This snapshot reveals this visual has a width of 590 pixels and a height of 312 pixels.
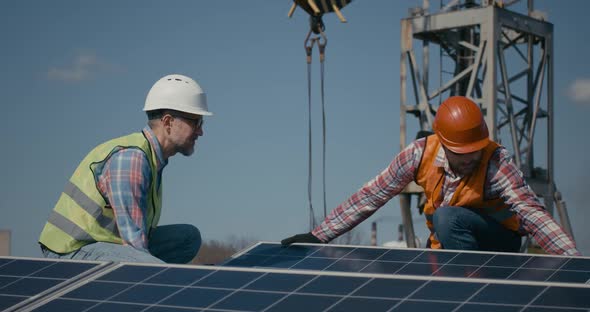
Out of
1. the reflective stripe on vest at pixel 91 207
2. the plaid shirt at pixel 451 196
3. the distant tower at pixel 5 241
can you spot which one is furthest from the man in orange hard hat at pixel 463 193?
the distant tower at pixel 5 241

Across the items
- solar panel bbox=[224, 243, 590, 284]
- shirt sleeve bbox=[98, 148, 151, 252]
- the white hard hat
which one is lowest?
solar panel bbox=[224, 243, 590, 284]

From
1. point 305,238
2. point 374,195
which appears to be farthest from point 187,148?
point 374,195

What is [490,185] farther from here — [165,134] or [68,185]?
[68,185]

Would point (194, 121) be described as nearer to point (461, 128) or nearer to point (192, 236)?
point (192, 236)

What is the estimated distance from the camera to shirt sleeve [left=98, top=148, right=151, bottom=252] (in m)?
5.45

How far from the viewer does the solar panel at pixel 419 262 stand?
18.2ft

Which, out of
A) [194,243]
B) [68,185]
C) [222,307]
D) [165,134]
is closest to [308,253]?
[194,243]

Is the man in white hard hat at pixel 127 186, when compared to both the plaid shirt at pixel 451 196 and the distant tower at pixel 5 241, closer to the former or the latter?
the plaid shirt at pixel 451 196

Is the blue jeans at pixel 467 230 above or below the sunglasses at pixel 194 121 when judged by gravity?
below

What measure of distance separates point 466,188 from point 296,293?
10.9 feet

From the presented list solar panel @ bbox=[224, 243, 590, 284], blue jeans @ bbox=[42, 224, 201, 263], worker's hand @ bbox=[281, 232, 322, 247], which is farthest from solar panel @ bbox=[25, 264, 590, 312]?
worker's hand @ bbox=[281, 232, 322, 247]

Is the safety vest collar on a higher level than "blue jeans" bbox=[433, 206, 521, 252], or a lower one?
higher

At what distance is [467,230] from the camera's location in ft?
22.7

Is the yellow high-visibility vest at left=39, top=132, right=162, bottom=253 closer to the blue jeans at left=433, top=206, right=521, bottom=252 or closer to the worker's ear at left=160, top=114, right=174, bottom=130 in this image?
the worker's ear at left=160, top=114, right=174, bottom=130
